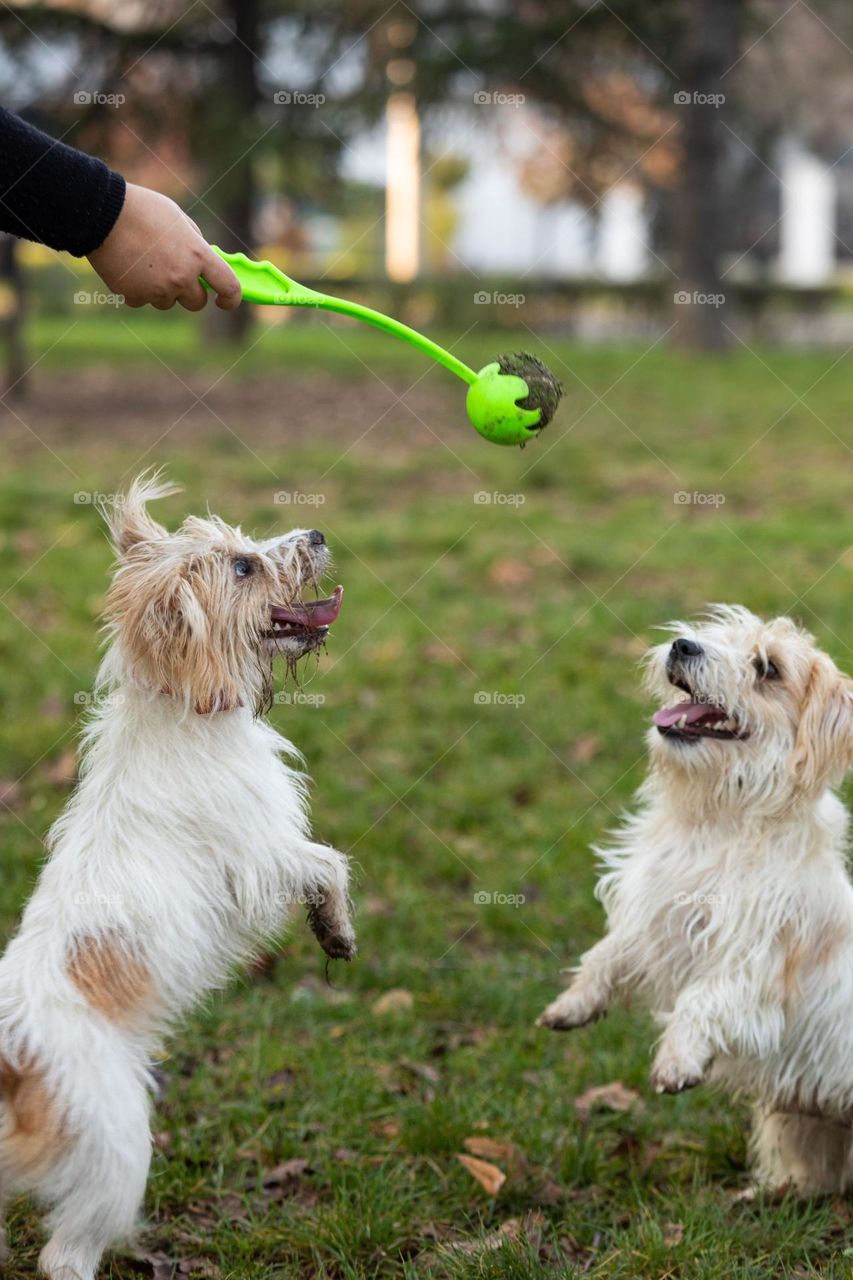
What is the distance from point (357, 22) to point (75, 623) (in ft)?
41.5

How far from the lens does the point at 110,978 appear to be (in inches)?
113

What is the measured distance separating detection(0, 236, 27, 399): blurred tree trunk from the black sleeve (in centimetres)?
1063

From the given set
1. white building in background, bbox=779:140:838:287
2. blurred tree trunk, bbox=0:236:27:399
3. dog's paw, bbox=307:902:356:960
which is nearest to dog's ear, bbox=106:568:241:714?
dog's paw, bbox=307:902:356:960

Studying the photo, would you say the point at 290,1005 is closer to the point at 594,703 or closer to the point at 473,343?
the point at 594,703

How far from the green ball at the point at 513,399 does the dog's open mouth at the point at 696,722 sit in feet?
2.45

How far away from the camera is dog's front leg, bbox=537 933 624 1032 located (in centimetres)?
379

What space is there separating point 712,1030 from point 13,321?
1150cm

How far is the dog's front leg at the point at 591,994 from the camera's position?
3.79 m

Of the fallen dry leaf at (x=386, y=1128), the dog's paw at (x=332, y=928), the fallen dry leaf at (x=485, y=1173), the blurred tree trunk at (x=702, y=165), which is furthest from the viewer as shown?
the blurred tree trunk at (x=702, y=165)

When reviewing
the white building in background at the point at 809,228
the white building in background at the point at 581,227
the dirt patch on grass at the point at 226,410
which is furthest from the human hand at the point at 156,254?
the white building in background at the point at 809,228

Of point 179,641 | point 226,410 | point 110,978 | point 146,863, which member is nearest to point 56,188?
point 179,641

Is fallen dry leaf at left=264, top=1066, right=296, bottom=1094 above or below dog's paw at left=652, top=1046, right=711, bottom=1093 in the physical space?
below

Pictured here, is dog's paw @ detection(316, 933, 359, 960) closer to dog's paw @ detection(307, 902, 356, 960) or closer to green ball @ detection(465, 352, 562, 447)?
dog's paw @ detection(307, 902, 356, 960)

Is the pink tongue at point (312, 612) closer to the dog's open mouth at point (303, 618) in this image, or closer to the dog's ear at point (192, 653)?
the dog's open mouth at point (303, 618)
